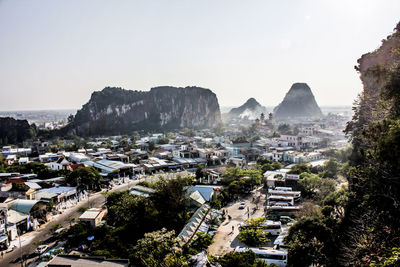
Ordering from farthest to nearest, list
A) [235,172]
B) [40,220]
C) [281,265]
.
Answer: [235,172] → [40,220] → [281,265]

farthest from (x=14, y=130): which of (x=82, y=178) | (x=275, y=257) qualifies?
(x=275, y=257)

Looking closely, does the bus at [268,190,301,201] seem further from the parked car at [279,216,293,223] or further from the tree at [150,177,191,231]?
the tree at [150,177,191,231]

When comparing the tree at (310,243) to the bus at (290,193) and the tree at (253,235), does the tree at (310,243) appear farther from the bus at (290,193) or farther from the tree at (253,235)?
the bus at (290,193)

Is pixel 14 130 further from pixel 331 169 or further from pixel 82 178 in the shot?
pixel 331 169

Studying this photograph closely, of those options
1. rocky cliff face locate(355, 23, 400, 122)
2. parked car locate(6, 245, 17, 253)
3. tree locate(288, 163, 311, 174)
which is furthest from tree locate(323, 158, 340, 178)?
parked car locate(6, 245, 17, 253)

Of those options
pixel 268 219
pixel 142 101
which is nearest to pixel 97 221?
pixel 268 219

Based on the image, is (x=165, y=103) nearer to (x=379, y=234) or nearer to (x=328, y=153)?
(x=328, y=153)

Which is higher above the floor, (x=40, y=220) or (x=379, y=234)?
(x=379, y=234)
